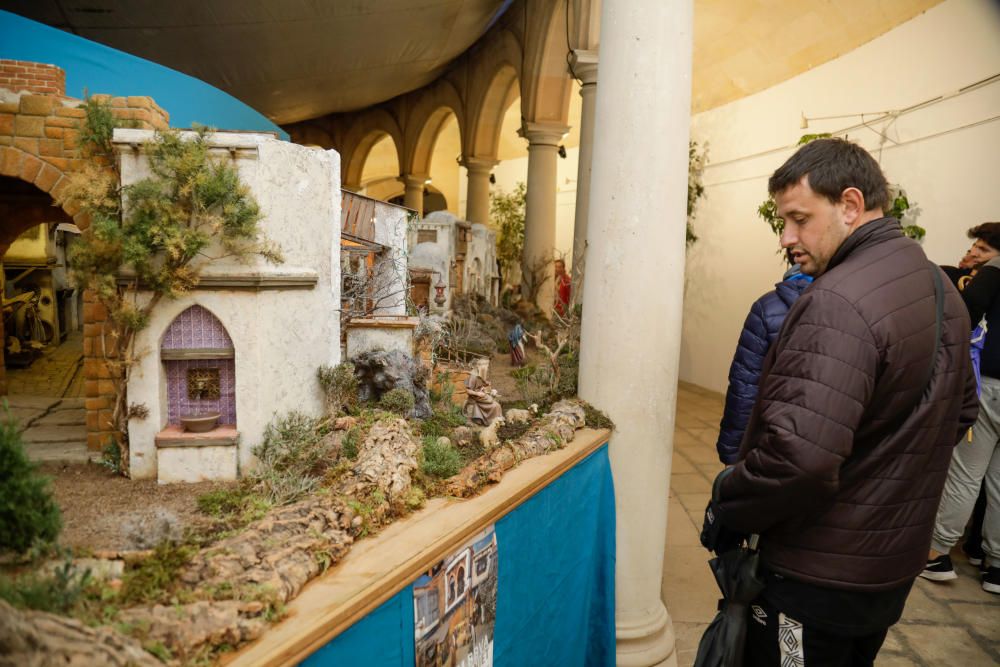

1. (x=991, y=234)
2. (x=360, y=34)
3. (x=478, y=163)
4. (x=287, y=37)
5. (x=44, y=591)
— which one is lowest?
(x=44, y=591)

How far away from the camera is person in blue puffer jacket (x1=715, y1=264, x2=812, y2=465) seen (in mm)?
A: 3223

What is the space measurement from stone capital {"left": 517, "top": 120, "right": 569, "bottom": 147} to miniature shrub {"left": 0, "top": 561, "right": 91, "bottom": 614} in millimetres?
10731

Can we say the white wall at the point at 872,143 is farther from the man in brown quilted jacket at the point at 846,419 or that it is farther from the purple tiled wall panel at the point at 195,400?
the purple tiled wall panel at the point at 195,400

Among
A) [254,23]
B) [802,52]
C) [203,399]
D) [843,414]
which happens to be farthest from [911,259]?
[254,23]

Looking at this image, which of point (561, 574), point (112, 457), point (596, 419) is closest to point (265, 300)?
point (112, 457)

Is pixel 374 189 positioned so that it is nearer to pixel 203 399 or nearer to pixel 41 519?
pixel 203 399

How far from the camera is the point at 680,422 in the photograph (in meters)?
8.55

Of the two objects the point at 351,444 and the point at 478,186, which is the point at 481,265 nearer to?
the point at 478,186

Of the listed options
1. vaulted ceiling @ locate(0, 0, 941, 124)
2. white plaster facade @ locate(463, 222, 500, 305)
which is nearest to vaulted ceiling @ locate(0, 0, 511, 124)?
vaulted ceiling @ locate(0, 0, 941, 124)

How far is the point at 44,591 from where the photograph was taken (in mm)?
1495

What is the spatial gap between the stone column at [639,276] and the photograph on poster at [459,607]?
51.6 inches

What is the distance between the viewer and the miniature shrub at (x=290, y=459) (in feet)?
10.2

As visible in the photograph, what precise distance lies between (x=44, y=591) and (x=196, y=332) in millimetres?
2696

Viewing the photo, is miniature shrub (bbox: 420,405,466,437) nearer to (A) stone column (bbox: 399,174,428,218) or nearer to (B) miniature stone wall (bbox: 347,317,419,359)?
(B) miniature stone wall (bbox: 347,317,419,359)
